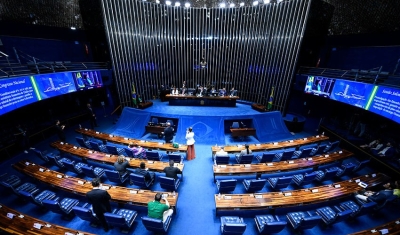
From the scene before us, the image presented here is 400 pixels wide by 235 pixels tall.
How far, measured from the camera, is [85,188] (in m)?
5.68

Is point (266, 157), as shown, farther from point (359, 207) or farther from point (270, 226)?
point (270, 226)

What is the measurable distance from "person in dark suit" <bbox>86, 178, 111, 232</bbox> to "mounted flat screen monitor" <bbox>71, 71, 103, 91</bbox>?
8890 millimetres

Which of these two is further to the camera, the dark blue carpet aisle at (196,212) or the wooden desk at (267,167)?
the wooden desk at (267,167)

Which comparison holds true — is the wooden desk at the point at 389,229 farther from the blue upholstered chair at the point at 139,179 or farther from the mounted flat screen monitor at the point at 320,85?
the mounted flat screen monitor at the point at 320,85

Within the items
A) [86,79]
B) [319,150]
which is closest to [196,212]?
[319,150]

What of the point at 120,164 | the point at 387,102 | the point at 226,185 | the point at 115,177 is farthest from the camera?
the point at 387,102

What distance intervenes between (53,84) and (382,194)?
1435 cm

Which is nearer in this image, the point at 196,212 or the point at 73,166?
the point at 196,212

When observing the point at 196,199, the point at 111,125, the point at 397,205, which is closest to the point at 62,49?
the point at 111,125

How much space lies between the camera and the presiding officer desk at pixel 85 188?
17.2 feet

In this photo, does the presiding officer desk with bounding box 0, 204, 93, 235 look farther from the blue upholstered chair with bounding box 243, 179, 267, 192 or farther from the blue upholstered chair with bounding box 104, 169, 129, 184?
the blue upholstered chair with bounding box 243, 179, 267, 192

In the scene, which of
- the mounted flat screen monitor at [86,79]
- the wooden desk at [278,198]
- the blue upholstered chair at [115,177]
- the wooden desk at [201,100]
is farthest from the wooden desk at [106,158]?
the wooden desk at [201,100]

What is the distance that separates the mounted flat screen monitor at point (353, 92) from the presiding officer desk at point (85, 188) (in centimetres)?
945

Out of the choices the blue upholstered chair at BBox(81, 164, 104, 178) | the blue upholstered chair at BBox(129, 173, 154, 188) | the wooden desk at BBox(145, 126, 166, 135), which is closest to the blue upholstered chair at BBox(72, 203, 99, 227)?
the blue upholstered chair at BBox(129, 173, 154, 188)
